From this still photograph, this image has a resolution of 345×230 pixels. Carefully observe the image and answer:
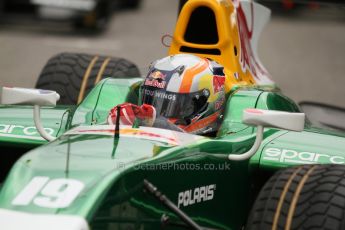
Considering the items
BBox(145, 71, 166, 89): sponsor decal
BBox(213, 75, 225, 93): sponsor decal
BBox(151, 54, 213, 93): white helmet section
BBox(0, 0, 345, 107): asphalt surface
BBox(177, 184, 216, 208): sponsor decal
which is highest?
BBox(151, 54, 213, 93): white helmet section

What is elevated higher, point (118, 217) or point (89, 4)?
point (118, 217)

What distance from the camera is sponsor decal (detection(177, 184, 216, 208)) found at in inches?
181

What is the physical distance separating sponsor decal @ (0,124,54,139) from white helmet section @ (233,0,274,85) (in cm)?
153

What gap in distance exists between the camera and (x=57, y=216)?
3.87 meters

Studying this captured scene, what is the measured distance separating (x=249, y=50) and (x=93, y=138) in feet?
8.67

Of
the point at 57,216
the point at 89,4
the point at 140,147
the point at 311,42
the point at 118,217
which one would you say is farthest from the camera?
the point at 311,42

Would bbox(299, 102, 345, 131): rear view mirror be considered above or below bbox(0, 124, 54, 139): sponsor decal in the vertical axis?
below

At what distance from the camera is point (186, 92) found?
5.30 metres

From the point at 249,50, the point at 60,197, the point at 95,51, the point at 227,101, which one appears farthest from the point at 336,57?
the point at 60,197

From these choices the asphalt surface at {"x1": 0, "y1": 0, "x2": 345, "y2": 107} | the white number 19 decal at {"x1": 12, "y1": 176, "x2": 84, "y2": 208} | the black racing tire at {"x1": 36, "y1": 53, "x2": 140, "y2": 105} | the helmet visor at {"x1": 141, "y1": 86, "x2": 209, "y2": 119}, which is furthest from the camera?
the asphalt surface at {"x1": 0, "y1": 0, "x2": 345, "y2": 107}

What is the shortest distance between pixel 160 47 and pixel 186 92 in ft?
31.2

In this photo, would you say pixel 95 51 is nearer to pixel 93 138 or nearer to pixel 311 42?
pixel 311 42

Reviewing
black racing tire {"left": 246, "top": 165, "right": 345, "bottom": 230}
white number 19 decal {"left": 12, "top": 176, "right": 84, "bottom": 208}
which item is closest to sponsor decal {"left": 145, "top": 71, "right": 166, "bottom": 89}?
black racing tire {"left": 246, "top": 165, "right": 345, "bottom": 230}

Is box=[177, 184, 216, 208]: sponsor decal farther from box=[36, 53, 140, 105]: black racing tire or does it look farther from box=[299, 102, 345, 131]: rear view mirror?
box=[299, 102, 345, 131]: rear view mirror
